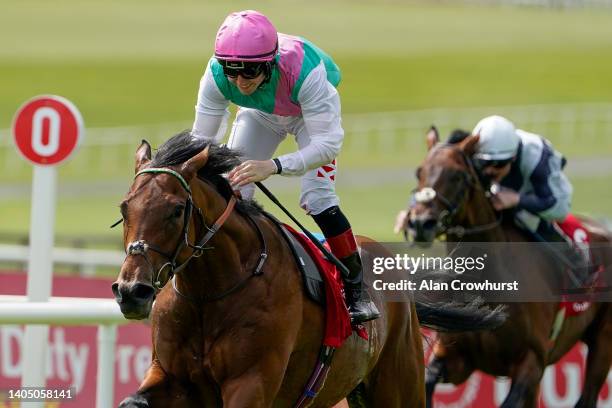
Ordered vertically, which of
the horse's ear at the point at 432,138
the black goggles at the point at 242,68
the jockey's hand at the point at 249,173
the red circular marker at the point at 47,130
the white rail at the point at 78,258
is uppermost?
→ the black goggles at the point at 242,68

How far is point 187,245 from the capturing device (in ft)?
14.7

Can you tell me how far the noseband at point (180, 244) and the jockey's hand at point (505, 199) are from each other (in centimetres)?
327

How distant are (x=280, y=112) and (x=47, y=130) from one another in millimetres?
1592

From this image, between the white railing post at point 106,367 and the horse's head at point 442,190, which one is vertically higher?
the horse's head at point 442,190

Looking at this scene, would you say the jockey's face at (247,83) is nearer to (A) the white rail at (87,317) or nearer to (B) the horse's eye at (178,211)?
(B) the horse's eye at (178,211)

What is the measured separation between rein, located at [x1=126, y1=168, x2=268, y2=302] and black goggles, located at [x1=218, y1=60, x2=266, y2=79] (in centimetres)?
48

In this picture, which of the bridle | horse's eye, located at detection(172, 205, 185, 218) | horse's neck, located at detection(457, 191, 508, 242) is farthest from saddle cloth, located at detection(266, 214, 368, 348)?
horse's neck, located at detection(457, 191, 508, 242)

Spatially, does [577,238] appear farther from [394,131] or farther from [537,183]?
[394,131]

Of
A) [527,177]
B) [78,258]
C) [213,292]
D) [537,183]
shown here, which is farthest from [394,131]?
[213,292]

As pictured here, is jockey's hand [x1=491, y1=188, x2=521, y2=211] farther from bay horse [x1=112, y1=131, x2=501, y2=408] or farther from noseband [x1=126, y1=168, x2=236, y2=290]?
noseband [x1=126, y1=168, x2=236, y2=290]

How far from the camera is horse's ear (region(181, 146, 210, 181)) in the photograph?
15.1 feet

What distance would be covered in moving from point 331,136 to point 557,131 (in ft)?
100

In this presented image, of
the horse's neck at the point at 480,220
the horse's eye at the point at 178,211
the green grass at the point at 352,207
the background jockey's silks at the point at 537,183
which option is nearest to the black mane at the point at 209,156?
the horse's eye at the point at 178,211

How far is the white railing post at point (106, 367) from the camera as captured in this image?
230 inches
